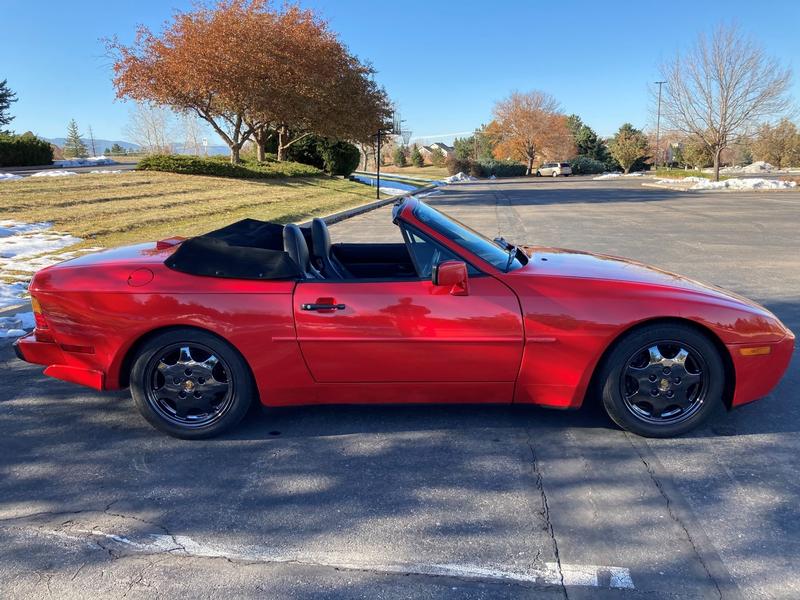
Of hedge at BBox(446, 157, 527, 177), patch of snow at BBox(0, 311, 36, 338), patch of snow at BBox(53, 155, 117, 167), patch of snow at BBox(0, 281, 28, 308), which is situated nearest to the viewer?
patch of snow at BBox(0, 311, 36, 338)

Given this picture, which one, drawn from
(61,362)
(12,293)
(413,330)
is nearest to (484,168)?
(12,293)

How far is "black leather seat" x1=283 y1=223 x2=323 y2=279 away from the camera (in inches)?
138

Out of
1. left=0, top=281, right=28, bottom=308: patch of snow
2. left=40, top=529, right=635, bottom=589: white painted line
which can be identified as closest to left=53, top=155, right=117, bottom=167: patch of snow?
left=0, top=281, right=28, bottom=308: patch of snow

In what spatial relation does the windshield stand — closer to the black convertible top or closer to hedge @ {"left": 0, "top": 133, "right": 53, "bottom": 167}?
the black convertible top

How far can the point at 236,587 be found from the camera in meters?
2.23

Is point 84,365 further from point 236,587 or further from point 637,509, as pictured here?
point 637,509

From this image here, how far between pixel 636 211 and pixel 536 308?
690 inches

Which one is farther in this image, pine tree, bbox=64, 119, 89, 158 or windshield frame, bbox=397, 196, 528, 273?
pine tree, bbox=64, 119, 89, 158

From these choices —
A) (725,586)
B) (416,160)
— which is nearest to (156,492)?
(725,586)

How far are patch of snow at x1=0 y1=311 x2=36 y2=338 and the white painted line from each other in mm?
3553

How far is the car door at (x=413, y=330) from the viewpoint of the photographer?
3240mm

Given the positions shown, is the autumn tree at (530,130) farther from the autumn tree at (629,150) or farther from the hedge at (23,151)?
the hedge at (23,151)

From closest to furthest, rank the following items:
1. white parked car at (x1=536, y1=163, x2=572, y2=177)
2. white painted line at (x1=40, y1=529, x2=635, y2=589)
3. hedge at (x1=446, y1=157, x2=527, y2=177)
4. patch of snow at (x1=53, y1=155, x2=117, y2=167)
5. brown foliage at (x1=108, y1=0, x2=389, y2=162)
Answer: white painted line at (x1=40, y1=529, x2=635, y2=589)
brown foliage at (x1=108, y1=0, x2=389, y2=162)
patch of snow at (x1=53, y1=155, x2=117, y2=167)
hedge at (x1=446, y1=157, x2=527, y2=177)
white parked car at (x1=536, y1=163, x2=572, y2=177)

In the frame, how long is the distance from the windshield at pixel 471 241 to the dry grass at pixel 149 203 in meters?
8.14
